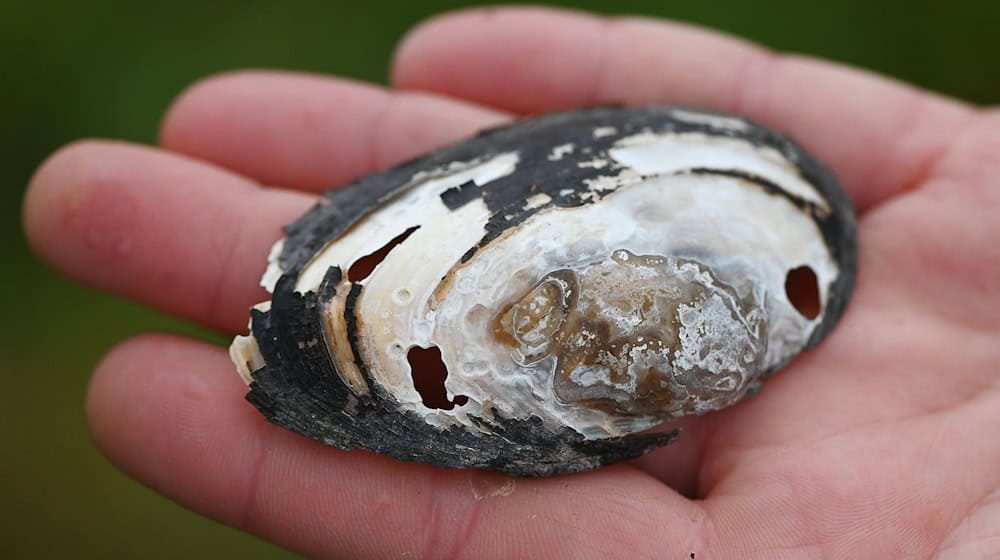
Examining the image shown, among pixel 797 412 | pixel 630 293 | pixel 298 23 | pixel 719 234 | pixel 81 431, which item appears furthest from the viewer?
pixel 298 23

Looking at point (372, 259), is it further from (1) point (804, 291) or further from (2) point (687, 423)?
(1) point (804, 291)

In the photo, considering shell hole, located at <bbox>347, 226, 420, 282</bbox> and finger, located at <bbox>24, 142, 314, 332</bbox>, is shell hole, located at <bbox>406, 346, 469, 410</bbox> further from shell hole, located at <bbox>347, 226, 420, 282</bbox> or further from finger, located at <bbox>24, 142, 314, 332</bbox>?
finger, located at <bbox>24, 142, 314, 332</bbox>

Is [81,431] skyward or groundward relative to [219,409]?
groundward

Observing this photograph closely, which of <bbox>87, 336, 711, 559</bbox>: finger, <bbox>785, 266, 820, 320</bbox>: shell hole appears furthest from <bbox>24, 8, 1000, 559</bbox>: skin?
<bbox>785, 266, 820, 320</bbox>: shell hole

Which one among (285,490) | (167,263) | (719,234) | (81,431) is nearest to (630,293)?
(719,234)

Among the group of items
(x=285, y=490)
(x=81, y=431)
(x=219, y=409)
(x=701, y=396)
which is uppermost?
(x=701, y=396)

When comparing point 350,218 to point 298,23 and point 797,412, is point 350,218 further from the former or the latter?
point 298,23

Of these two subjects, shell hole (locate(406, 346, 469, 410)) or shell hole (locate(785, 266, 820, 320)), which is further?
shell hole (locate(785, 266, 820, 320))
